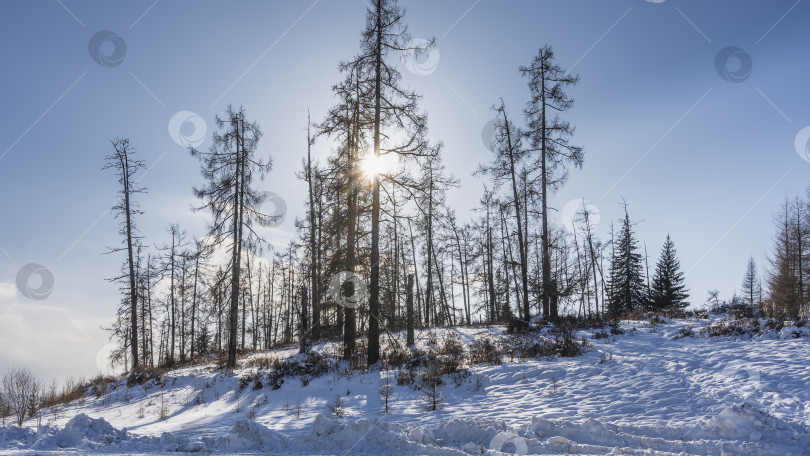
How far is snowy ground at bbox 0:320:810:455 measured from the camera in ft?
17.3

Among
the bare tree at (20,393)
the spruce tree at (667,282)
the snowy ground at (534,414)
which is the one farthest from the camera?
the spruce tree at (667,282)

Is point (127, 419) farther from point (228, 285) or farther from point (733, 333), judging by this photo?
point (733, 333)

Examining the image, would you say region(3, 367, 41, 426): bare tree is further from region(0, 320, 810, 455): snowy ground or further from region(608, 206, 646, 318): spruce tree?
region(608, 206, 646, 318): spruce tree

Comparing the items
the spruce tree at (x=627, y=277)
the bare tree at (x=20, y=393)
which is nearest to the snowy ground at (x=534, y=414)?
the bare tree at (x=20, y=393)

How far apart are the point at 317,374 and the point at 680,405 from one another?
9136 millimetres

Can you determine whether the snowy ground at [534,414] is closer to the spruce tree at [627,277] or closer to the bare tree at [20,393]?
the bare tree at [20,393]

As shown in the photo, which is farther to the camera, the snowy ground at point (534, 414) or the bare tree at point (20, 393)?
the bare tree at point (20, 393)

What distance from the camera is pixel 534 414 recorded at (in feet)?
22.9

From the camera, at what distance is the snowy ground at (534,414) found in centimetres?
527

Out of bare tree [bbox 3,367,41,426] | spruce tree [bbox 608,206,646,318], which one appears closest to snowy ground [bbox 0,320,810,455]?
bare tree [bbox 3,367,41,426]

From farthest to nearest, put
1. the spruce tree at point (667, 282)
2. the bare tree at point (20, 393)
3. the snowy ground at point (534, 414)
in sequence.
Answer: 1. the spruce tree at point (667, 282)
2. the bare tree at point (20, 393)
3. the snowy ground at point (534, 414)

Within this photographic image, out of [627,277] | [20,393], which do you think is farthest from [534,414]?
[627,277]

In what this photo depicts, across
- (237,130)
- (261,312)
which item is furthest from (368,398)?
(261,312)

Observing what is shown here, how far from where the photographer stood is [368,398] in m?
9.20
